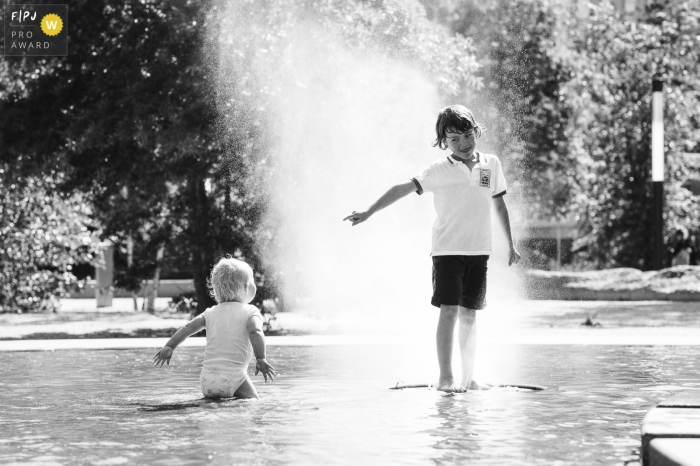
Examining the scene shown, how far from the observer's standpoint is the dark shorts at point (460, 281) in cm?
685

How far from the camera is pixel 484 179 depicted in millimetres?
6961

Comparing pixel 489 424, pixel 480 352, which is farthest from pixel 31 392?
pixel 480 352

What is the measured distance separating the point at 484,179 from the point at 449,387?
1.23 metres

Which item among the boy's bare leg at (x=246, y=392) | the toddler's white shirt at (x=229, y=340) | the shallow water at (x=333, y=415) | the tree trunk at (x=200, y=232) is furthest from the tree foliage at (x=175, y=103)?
the boy's bare leg at (x=246, y=392)

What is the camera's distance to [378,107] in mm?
13500

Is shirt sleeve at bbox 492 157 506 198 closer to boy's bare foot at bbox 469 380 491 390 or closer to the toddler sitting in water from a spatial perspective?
boy's bare foot at bbox 469 380 491 390

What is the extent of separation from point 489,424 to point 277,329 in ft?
31.7

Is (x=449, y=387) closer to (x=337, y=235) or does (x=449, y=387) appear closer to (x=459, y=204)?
(x=459, y=204)

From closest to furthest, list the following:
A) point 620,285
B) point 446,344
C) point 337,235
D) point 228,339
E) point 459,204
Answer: point 228,339, point 446,344, point 459,204, point 337,235, point 620,285

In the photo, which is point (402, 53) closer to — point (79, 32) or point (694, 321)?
point (79, 32)

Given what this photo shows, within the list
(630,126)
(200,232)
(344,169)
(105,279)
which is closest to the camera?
(344,169)

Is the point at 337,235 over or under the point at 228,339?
over

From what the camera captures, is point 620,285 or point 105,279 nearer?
point 620,285

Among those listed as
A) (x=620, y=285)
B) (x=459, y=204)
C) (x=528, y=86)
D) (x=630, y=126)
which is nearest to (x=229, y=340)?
(x=459, y=204)
